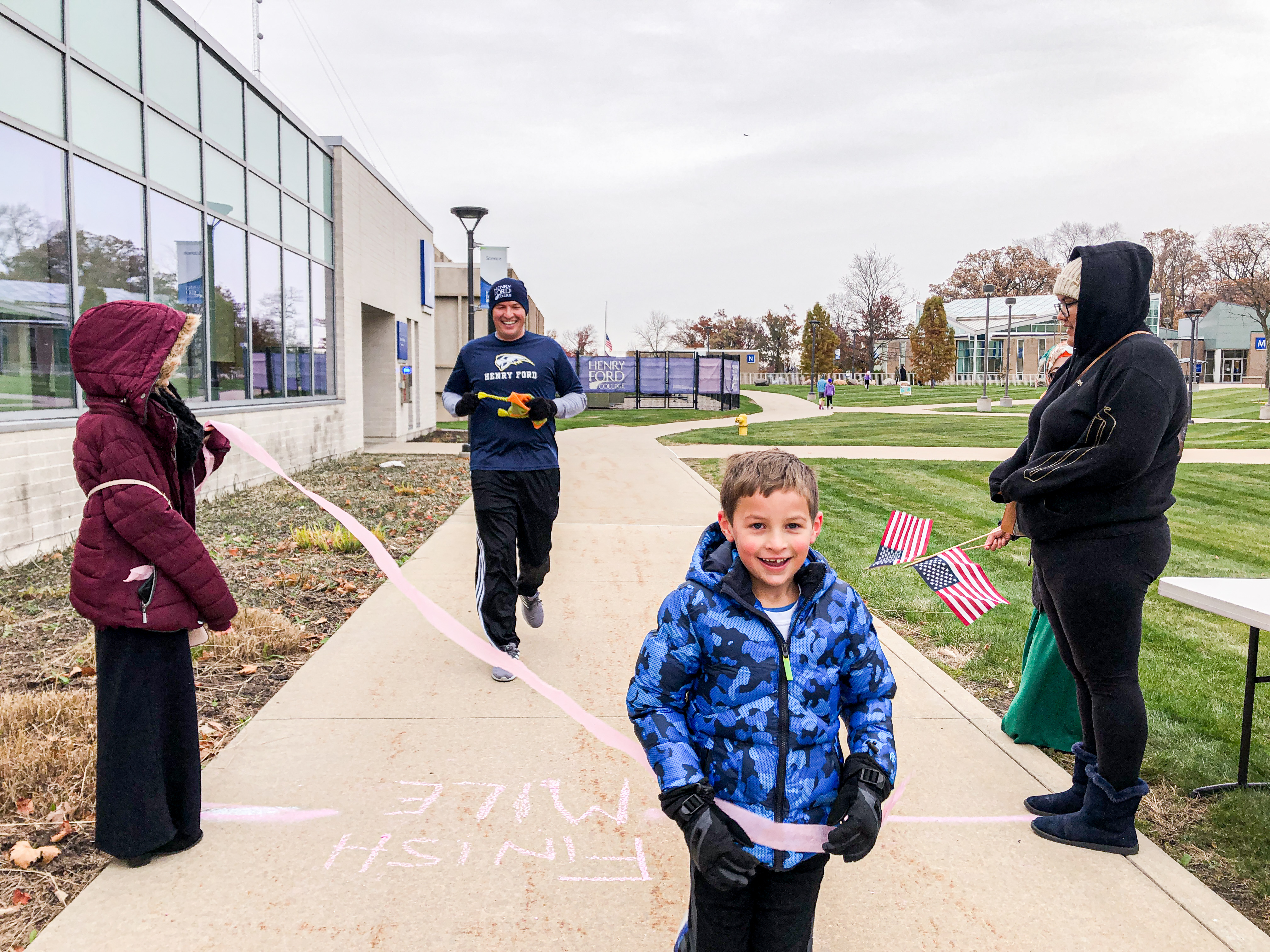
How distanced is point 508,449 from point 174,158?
799 cm

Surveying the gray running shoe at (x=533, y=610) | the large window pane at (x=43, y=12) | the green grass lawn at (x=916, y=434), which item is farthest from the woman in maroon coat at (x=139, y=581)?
the green grass lawn at (x=916, y=434)

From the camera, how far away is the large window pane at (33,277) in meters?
7.45

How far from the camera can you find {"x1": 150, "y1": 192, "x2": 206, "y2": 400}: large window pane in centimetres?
1008

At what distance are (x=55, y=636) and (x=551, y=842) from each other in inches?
153

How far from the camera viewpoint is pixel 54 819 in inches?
130

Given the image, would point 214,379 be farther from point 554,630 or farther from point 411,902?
point 411,902

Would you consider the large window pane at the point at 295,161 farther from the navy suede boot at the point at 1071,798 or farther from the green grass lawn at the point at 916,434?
the navy suede boot at the point at 1071,798

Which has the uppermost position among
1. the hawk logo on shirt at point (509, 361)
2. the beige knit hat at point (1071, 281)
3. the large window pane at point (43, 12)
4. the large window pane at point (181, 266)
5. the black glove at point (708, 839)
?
the large window pane at point (43, 12)

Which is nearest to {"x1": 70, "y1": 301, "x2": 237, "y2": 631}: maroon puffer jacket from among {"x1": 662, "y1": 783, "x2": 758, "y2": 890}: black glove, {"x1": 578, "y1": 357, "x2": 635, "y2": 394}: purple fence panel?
{"x1": 662, "y1": 783, "x2": 758, "y2": 890}: black glove

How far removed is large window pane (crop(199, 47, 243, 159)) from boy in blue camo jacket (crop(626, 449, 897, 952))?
38.0 ft

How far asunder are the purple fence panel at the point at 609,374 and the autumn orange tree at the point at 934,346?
35247mm

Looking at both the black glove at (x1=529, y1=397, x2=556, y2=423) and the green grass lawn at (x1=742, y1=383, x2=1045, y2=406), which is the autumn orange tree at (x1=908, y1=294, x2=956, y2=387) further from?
the black glove at (x1=529, y1=397, x2=556, y2=423)

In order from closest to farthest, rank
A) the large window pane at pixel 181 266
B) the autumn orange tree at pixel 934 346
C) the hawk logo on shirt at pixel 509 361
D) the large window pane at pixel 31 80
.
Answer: the hawk logo on shirt at pixel 509 361
the large window pane at pixel 31 80
the large window pane at pixel 181 266
the autumn orange tree at pixel 934 346

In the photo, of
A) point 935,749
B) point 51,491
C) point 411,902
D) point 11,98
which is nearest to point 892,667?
point 935,749
